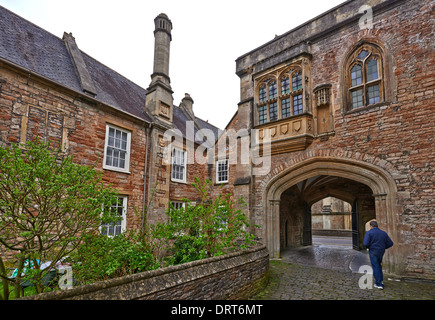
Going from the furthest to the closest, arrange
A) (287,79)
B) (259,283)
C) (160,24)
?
(160,24) → (287,79) → (259,283)

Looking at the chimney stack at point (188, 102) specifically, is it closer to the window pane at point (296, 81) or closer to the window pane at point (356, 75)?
the window pane at point (296, 81)

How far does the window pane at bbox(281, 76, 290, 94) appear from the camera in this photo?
11.1 meters

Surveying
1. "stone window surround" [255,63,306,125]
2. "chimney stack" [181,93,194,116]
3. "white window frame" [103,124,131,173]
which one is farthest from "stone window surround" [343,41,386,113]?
"chimney stack" [181,93,194,116]

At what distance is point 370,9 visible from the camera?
9055 millimetres

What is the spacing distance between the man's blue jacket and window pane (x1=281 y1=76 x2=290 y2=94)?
6825 mm

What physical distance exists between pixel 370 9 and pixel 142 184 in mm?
11630

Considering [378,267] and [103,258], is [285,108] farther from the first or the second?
[103,258]

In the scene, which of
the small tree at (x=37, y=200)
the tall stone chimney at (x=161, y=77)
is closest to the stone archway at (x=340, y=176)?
the tall stone chimney at (x=161, y=77)

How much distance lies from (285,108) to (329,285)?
7.23 m

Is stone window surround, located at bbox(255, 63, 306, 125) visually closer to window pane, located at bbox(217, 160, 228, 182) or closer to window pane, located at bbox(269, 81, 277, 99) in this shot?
window pane, located at bbox(269, 81, 277, 99)

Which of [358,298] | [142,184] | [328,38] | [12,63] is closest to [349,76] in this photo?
[328,38]

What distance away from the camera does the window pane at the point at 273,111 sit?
1138cm
